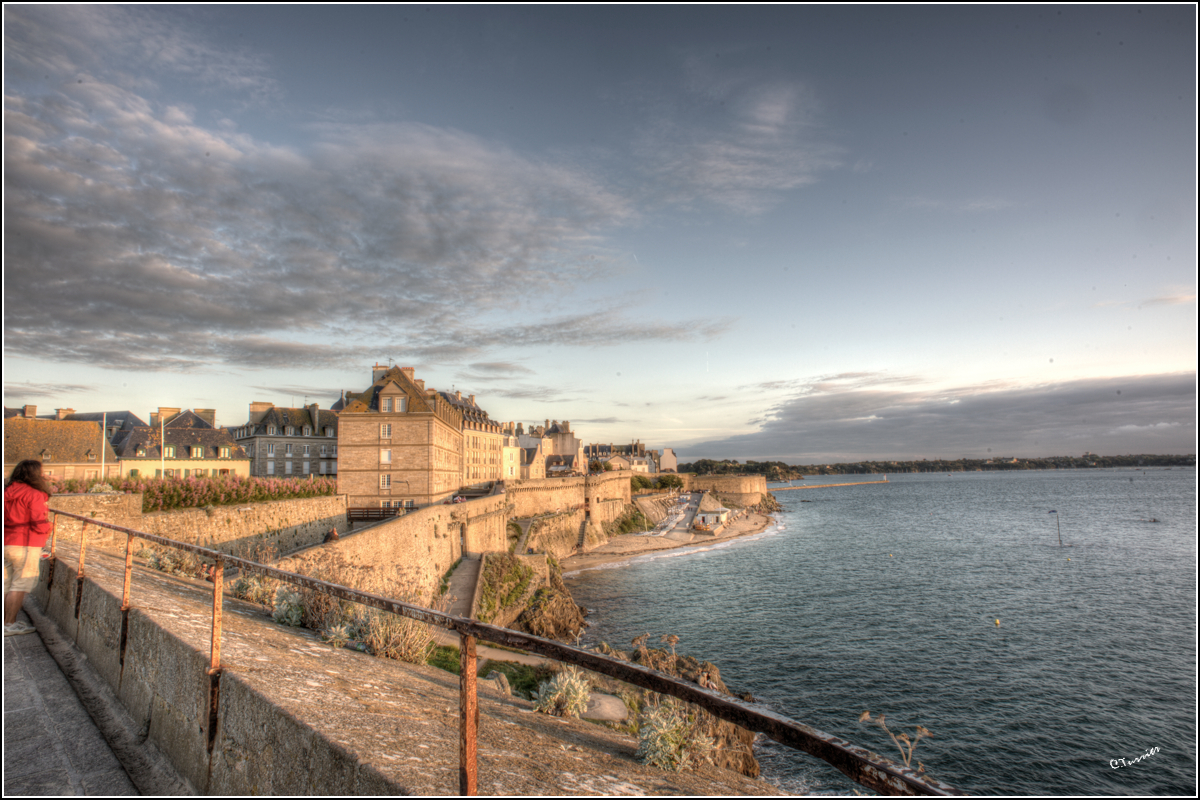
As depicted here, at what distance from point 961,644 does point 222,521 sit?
31123mm

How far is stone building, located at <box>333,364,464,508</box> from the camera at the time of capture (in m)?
37.8

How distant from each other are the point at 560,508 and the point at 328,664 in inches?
2268

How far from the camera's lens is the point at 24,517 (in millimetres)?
5223

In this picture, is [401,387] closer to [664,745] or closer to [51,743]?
[51,743]

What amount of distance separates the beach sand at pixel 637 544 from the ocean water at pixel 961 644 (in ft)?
12.6

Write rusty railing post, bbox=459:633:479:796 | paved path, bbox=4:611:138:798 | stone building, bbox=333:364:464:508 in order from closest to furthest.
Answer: rusty railing post, bbox=459:633:479:796, paved path, bbox=4:611:138:798, stone building, bbox=333:364:464:508

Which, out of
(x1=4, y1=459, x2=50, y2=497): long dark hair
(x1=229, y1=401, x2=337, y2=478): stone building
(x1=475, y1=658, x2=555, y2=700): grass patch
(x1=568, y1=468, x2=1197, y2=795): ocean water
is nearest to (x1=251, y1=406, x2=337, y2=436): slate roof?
(x1=229, y1=401, x2=337, y2=478): stone building

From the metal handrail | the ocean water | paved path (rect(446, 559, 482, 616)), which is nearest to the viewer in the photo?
the metal handrail

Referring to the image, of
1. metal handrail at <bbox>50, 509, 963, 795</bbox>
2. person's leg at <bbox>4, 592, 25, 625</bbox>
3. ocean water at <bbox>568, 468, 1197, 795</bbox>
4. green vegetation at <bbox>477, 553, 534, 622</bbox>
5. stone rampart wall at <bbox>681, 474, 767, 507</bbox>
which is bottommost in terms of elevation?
stone rampart wall at <bbox>681, 474, 767, 507</bbox>

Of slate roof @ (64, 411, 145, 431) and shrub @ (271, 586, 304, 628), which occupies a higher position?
slate roof @ (64, 411, 145, 431)

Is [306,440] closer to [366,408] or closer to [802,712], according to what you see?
[366,408]

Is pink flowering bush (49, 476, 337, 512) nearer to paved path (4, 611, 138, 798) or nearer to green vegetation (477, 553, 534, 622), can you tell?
green vegetation (477, 553, 534, 622)

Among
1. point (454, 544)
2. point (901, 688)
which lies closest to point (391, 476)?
point (454, 544)

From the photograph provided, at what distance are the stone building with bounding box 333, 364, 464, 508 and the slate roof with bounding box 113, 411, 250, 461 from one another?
11.6m
